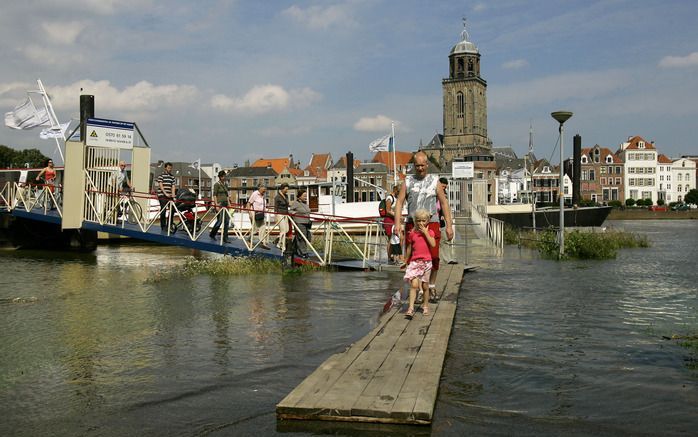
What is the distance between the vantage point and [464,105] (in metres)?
149

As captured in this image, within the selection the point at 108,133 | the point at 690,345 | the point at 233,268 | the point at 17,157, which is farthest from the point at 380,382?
the point at 17,157

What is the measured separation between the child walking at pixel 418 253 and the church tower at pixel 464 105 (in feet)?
459

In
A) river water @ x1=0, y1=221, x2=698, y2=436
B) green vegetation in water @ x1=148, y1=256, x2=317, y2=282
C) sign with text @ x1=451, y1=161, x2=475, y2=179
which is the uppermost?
sign with text @ x1=451, y1=161, x2=475, y2=179

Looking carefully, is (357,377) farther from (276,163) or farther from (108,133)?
(276,163)

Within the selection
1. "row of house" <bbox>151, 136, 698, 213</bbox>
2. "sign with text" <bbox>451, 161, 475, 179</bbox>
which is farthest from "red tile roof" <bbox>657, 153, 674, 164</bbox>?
"sign with text" <bbox>451, 161, 475, 179</bbox>

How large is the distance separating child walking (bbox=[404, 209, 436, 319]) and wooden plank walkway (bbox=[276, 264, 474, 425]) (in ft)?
2.38

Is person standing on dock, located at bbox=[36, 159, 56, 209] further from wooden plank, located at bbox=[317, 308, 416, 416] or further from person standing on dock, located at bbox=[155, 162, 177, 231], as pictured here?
wooden plank, located at bbox=[317, 308, 416, 416]

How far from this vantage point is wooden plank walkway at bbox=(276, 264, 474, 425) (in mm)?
4395

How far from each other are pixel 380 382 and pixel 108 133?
651 inches

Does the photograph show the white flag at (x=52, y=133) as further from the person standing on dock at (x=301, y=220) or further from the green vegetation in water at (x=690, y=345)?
the green vegetation in water at (x=690, y=345)

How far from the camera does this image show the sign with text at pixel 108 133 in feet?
62.3

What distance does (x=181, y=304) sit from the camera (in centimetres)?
1027

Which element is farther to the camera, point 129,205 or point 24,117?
point 24,117

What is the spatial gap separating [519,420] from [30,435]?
10.6ft
